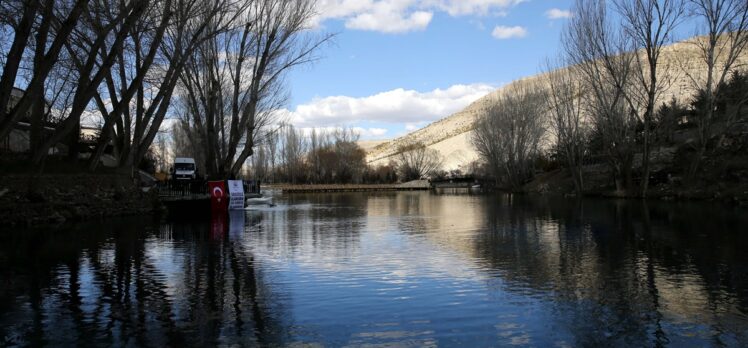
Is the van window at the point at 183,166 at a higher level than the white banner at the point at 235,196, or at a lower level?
higher

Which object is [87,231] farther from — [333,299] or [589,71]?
[589,71]

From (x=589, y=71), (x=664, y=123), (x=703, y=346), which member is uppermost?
(x=589, y=71)

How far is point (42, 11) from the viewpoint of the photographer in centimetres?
1481

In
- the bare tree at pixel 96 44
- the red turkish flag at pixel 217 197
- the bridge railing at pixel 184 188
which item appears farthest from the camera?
the bridge railing at pixel 184 188

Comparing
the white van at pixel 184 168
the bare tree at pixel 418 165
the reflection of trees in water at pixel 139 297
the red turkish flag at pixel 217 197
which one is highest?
the bare tree at pixel 418 165

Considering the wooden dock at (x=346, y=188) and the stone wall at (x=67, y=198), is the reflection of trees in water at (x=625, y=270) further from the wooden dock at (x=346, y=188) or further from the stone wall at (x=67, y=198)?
the wooden dock at (x=346, y=188)

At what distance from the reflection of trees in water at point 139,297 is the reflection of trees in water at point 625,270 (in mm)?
3656

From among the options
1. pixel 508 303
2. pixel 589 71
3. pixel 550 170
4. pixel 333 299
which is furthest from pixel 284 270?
pixel 550 170

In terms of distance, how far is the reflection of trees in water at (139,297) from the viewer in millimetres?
6203

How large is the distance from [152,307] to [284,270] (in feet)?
10.4

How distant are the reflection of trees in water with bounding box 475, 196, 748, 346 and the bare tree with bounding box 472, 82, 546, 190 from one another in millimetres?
49467

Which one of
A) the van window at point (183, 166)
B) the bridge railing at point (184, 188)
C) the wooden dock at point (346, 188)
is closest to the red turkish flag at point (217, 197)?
the bridge railing at point (184, 188)

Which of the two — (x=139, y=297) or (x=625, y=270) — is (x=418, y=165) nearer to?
(x=625, y=270)

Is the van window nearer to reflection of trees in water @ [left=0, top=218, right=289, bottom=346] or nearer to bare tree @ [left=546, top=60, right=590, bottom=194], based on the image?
bare tree @ [left=546, top=60, right=590, bottom=194]
